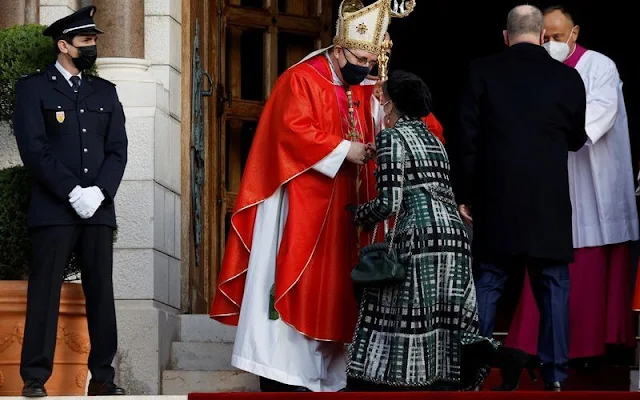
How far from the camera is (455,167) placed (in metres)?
9.14

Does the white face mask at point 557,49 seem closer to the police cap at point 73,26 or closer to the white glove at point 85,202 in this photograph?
the police cap at point 73,26

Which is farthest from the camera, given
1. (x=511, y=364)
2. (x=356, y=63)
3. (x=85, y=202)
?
(x=356, y=63)

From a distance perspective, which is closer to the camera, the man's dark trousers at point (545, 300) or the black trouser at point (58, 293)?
the black trouser at point (58, 293)

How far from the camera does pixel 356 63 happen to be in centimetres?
929

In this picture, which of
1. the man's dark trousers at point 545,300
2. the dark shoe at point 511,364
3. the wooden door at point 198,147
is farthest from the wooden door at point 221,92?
the dark shoe at point 511,364

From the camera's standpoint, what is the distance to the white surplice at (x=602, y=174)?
1029 centimetres

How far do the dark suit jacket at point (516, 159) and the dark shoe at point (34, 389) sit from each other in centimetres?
221

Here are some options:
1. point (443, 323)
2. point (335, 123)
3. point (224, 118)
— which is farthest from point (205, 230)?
point (443, 323)

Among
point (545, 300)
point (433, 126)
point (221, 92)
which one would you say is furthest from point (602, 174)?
point (221, 92)

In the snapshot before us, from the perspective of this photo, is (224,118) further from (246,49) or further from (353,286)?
(353,286)

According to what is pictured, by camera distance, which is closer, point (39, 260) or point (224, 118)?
point (39, 260)

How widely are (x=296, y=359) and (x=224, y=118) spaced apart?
11.0ft

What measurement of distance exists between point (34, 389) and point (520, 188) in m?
2.52

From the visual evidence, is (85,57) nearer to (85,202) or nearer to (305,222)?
(85,202)
